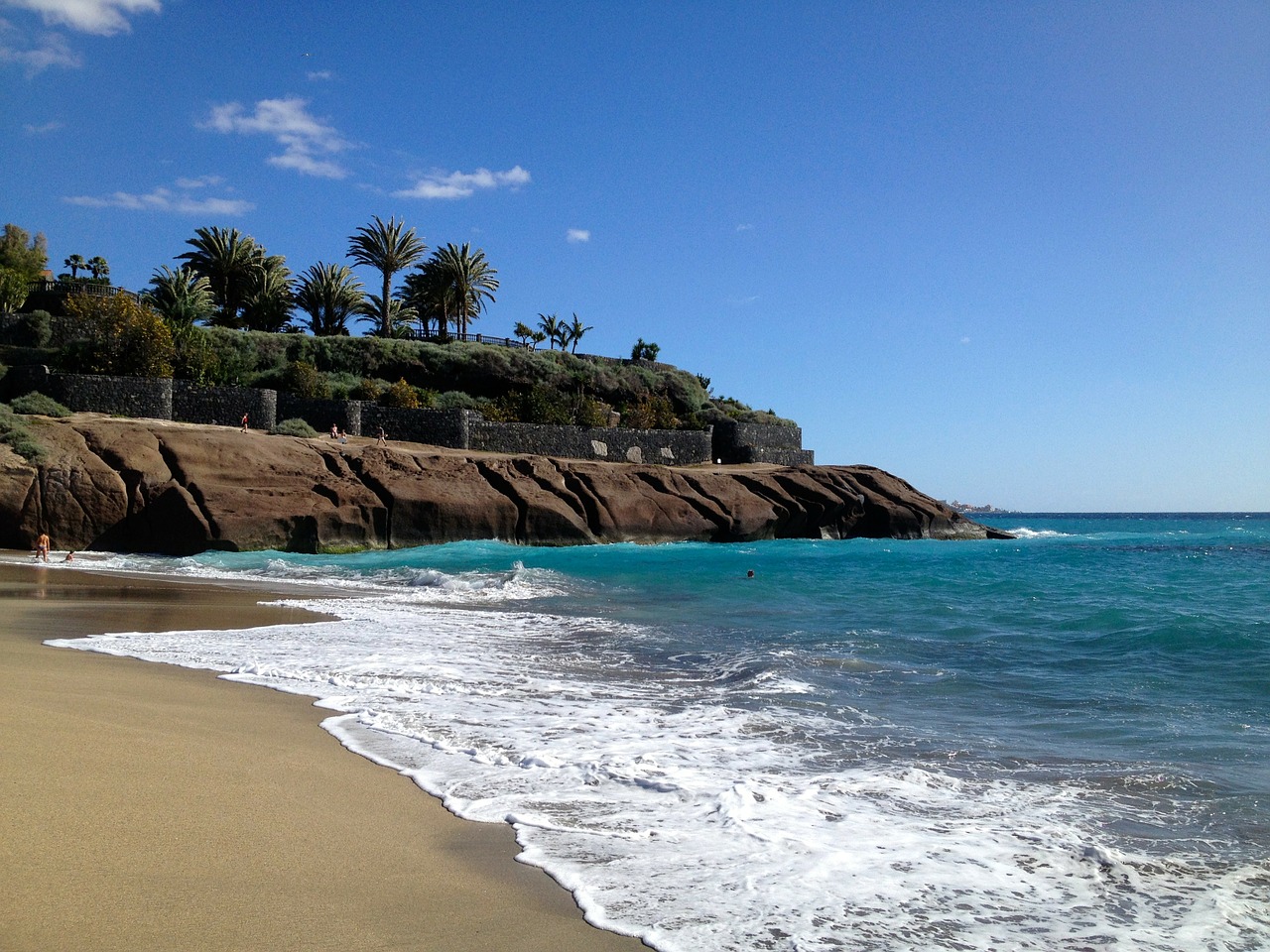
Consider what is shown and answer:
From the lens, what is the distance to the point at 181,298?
142 ft

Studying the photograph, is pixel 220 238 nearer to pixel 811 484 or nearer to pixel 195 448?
pixel 195 448

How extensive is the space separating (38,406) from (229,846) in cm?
2978

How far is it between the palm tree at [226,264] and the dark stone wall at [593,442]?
57.5 ft

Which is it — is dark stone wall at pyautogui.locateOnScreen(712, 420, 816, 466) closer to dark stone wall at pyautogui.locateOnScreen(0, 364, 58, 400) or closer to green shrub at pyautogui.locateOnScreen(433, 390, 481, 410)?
green shrub at pyautogui.locateOnScreen(433, 390, 481, 410)

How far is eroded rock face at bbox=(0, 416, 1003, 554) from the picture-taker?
25188 millimetres

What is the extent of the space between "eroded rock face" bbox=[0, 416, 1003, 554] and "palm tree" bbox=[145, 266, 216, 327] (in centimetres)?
1539

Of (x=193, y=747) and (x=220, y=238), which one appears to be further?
(x=220, y=238)

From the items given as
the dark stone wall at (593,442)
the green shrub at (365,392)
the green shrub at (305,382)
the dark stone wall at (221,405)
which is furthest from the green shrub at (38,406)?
the dark stone wall at (593,442)

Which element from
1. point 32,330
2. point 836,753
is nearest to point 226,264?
point 32,330

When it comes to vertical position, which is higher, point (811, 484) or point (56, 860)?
point (811, 484)

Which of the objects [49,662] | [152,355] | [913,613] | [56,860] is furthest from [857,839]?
[152,355]

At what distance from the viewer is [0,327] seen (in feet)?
128

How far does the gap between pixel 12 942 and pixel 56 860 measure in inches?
25.8

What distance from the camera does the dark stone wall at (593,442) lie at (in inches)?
1651
